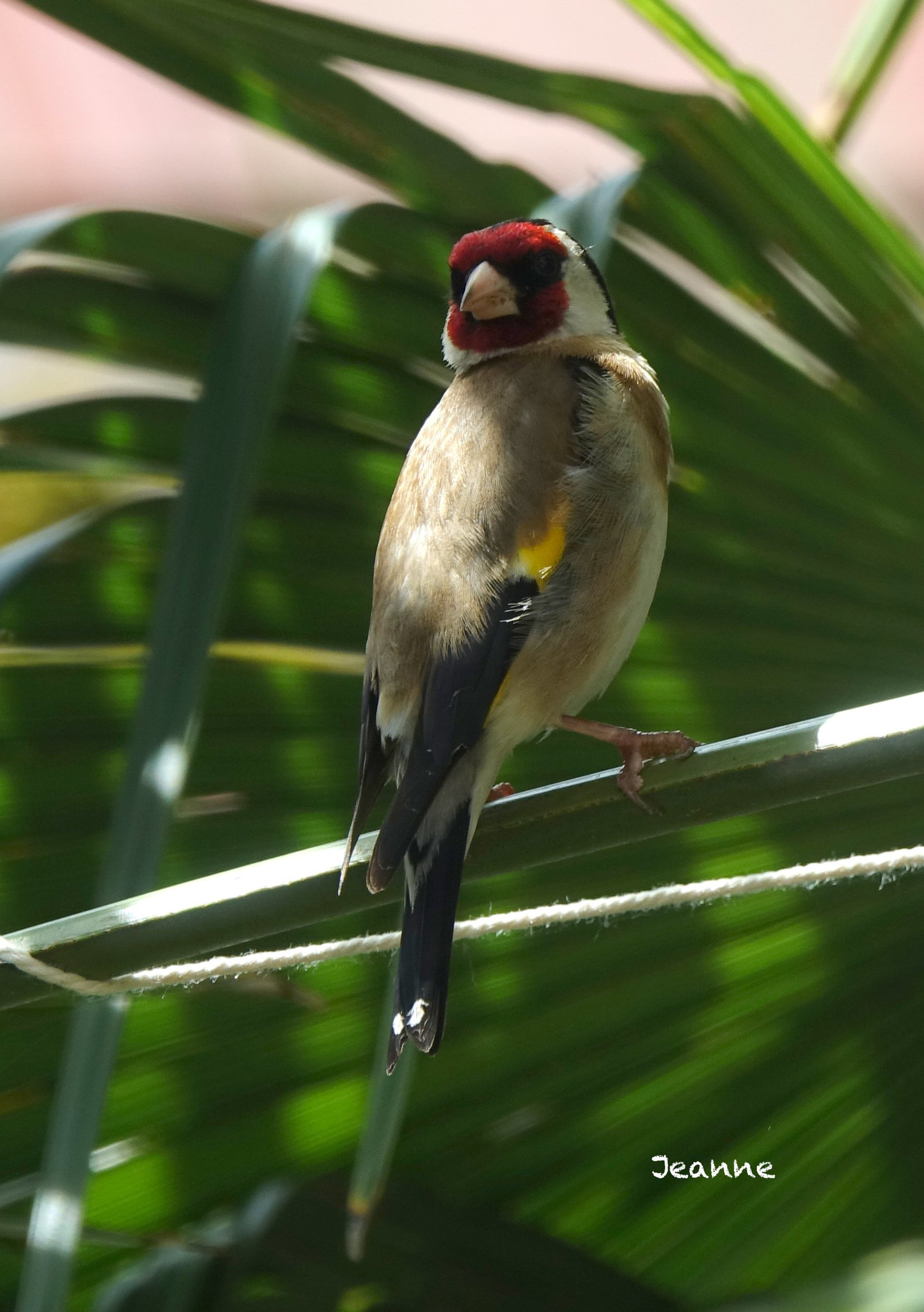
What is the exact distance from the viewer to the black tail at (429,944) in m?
1.05

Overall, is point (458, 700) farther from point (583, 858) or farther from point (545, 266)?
point (545, 266)

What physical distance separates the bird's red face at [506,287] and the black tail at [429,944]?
59 cm

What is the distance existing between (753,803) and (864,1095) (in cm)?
57

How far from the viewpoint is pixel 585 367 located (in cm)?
154

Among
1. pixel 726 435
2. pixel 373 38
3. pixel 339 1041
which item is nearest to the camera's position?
pixel 373 38

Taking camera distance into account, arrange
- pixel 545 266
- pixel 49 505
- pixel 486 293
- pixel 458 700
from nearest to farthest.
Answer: pixel 458 700 < pixel 486 293 < pixel 545 266 < pixel 49 505

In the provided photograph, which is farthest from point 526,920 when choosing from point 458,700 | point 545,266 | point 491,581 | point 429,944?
point 545,266

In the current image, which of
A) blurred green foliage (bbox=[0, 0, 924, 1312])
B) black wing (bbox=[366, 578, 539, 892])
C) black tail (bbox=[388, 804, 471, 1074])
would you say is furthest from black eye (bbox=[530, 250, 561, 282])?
black tail (bbox=[388, 804, 471, 1074])

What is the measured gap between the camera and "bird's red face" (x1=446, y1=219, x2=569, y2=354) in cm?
143

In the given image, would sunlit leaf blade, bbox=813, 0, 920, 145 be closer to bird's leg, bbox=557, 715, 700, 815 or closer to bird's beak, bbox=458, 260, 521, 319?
bird's beak, bbox=458, 260, 521, 319

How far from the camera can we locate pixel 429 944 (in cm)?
110

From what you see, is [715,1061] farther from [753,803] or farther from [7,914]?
[7,914]

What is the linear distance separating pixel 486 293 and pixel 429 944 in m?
0.74

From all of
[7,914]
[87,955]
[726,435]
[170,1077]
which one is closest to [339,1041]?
[170,1077]
